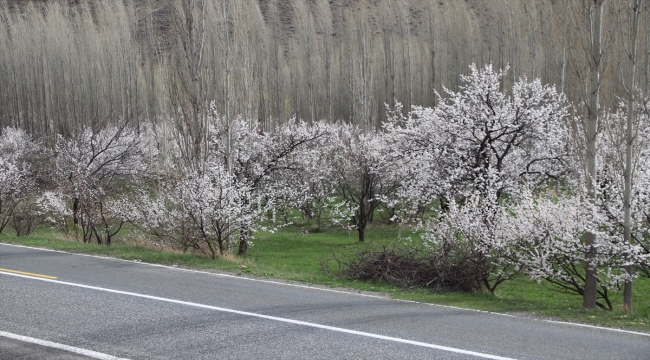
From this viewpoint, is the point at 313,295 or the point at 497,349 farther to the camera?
the point at 313,295

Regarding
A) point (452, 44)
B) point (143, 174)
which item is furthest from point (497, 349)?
point (452, 44)

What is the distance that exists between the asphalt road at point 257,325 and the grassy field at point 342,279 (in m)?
0.84

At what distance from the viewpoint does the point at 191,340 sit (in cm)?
714

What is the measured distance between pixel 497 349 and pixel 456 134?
1163 cm

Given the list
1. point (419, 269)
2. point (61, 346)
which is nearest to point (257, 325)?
point (61, 346)

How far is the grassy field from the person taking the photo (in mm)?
9445

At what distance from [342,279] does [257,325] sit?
5552mm

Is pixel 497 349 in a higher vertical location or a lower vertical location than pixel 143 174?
lower

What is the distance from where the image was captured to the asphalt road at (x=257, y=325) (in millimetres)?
6828

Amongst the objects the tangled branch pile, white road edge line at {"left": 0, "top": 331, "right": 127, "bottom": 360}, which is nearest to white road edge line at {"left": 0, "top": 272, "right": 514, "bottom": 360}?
white road edge line at {"left": 0, "top": 331, "right": 127, "bottom": 360}

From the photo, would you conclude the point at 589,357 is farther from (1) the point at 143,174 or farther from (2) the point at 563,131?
(1) the point at 143,174

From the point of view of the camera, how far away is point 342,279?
13258 mm

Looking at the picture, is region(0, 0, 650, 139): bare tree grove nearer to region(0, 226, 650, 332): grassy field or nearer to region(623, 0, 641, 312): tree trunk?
region(0, 226, 650, 332): grassy field

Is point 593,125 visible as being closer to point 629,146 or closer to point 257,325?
point 629,146
